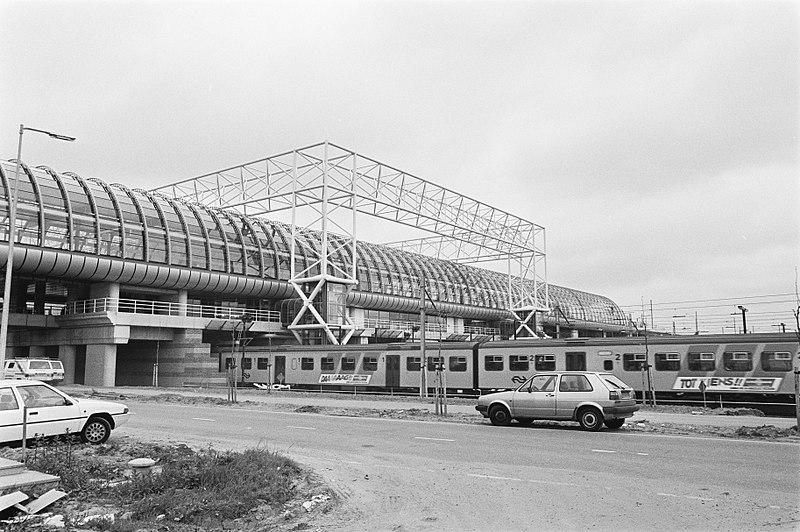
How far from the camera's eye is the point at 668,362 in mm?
27906

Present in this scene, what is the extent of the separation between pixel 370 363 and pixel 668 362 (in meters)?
15.4

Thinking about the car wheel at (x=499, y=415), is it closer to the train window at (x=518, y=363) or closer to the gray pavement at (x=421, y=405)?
the gray pavement at (x=421, y=405)

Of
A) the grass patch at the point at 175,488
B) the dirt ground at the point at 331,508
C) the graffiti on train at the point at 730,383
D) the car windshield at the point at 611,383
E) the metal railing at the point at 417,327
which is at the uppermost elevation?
the metal railing at the point at 417,327

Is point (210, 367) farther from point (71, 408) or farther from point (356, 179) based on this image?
point (71, 408)

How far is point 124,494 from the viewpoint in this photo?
9062 millimetres

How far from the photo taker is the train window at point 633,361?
93.4 feet

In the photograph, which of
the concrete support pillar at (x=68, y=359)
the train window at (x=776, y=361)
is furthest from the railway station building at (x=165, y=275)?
the train window at (x=776, y=361)

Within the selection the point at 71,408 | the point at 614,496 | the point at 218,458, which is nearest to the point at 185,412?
the point at 71,408

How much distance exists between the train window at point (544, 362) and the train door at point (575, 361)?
715 mm

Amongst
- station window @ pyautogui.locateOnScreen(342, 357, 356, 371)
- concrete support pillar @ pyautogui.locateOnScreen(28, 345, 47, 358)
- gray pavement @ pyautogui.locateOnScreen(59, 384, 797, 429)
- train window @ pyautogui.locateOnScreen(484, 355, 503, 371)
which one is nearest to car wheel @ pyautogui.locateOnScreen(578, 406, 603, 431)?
gray pavement @ pyautogui.locateOnScreen(59, 384, 797, 429)

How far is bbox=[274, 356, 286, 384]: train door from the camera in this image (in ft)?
133

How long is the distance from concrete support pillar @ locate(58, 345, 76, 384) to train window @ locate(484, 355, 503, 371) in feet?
97.6

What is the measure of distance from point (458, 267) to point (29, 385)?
7363cm

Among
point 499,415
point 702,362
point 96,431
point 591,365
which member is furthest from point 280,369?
point 96,431
